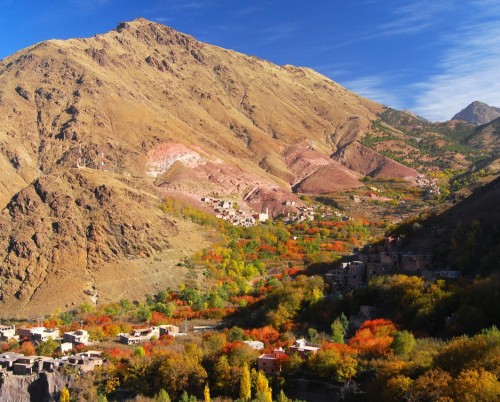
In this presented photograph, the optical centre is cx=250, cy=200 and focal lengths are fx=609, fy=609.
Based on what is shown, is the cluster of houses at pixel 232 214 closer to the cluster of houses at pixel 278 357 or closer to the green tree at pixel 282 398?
the cluster of houses at pixel 278 357

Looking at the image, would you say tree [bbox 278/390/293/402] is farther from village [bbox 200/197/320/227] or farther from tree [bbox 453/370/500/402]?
village [bbox 200/197/320/227]

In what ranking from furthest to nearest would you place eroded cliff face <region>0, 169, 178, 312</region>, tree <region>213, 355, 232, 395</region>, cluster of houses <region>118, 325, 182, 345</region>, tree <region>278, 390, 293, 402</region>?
eroded cliff face <region>0, 169, 178, 312</region> < cluster of houses <region>118, 325, 182, 345</region> < tree <region>213, 355, 232, 395</region> < tree <region>278, 390, 293, 402</region>

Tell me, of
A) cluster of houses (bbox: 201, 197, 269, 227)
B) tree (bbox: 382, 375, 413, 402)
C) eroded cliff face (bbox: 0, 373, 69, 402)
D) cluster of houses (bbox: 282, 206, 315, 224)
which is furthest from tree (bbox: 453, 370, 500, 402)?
cluster of houses (bbox: 282, 206, 315, 224)

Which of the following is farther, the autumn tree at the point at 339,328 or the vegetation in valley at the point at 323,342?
the autumn tree at the point at 339,328

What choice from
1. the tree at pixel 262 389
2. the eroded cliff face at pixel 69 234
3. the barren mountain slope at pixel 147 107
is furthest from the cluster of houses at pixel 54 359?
the barren mountain slope at pixel 147 107

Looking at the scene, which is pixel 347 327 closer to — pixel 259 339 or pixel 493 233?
pixel 259 339

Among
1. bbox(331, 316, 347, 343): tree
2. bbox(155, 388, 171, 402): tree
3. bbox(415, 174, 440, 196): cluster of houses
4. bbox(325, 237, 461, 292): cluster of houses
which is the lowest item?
bbox(155, 388, 171, 402): tree

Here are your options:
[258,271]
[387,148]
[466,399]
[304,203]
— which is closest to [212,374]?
[466,399]
